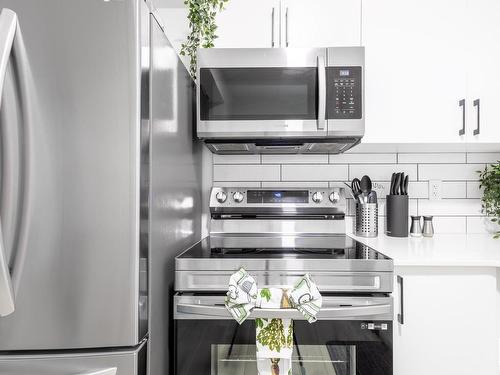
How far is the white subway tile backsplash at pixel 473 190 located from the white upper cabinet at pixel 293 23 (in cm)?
100

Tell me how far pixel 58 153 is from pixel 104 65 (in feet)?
0.81

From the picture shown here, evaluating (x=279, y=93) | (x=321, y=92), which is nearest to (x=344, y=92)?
(x=321, y=92)

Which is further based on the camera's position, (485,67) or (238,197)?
(238,197)

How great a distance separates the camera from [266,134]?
1369 mm

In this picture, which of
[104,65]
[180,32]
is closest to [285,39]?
[180,32]

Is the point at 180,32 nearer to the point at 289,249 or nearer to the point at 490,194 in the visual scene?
the point at 289,249

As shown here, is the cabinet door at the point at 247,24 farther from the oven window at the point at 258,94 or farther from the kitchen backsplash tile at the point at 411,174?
the kitchen backsplash tile at the point at 411,174

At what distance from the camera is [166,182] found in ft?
3.55

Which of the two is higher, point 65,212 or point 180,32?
point 180,32

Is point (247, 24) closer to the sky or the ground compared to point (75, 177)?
closer to the sky

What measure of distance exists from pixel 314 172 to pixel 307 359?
1.00m

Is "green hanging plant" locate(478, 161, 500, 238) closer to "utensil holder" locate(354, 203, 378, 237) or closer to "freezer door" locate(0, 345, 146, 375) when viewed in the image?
"utensil holder" locate(354, 203, 378, 237)

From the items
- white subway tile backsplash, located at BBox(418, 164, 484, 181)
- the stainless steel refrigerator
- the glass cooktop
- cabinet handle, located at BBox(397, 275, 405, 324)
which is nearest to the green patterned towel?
the glass cooktop

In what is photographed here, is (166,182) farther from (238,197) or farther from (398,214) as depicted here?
(398,214)
